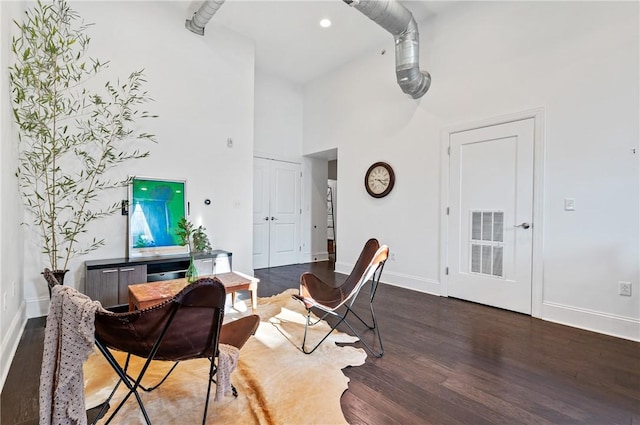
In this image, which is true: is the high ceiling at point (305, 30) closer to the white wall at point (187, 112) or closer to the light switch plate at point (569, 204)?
the white wall at point (187, 112)

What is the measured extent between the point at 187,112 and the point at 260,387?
3.84m

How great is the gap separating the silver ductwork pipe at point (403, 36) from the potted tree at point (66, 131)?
3.00 metres

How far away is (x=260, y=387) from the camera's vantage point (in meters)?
1.90

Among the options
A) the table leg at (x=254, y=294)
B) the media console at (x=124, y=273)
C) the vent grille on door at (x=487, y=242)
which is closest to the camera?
the table leg at (x=254, y=294)

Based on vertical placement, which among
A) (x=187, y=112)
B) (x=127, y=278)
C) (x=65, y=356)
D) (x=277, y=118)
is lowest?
(x=127, y=278)

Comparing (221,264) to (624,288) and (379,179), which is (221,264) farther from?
(624,288)

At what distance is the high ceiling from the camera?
13.4ft

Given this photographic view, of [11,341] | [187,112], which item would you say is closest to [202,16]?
[187,112]

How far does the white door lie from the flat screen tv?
366 centimetres

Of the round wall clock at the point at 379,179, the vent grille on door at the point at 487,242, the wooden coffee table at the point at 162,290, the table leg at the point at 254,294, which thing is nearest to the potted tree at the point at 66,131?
the wooden coffee table at the point at 162,290

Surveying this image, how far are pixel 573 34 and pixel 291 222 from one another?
16.3 ft

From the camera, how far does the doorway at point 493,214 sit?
3426 millimetres

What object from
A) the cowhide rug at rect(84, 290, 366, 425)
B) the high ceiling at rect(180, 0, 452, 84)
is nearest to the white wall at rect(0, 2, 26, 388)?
the cowhide rug at rect(84, 290, 366, 425)

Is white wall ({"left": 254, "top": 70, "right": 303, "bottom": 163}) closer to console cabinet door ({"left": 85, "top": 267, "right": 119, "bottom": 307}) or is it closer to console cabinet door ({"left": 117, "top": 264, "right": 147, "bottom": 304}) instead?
console cabinet door ({"left": 117, "top": 264, "right": 147, "bottom": 304})
